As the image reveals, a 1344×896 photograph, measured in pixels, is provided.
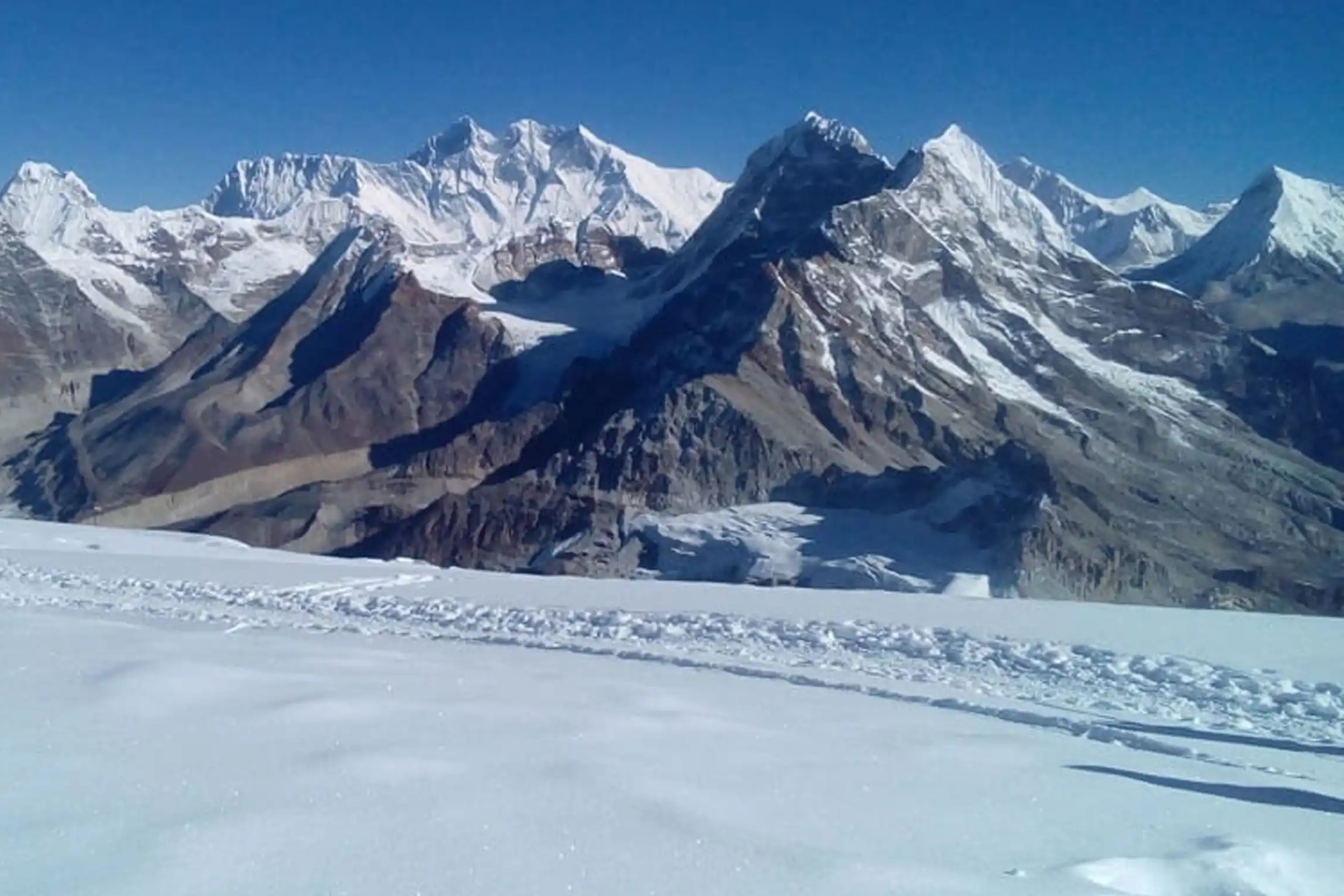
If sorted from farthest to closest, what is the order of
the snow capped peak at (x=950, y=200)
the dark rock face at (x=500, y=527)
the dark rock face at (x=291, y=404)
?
→ the snow capped peak at (x=950, y=200), the dark rock face at (x=291, y=404), the dark rock face at (x=500, y=527)

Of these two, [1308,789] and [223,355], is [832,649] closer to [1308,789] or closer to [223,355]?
[1308,789]

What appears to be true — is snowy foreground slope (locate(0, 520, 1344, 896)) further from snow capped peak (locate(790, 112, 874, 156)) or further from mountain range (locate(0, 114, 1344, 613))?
snow capped peak (locate(790, 112, 874, 156))

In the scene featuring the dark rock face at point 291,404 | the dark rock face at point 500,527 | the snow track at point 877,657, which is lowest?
the snow track at point 877,657

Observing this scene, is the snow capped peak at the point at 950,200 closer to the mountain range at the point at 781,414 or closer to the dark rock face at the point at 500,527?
the mountain range at the point at 781,414

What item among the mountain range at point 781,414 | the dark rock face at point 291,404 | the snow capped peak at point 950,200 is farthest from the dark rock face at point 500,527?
the snow capped peak at point 950,200

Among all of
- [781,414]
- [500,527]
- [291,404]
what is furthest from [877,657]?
[291,404]

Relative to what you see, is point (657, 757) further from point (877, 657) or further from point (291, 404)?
point (291, 404)
